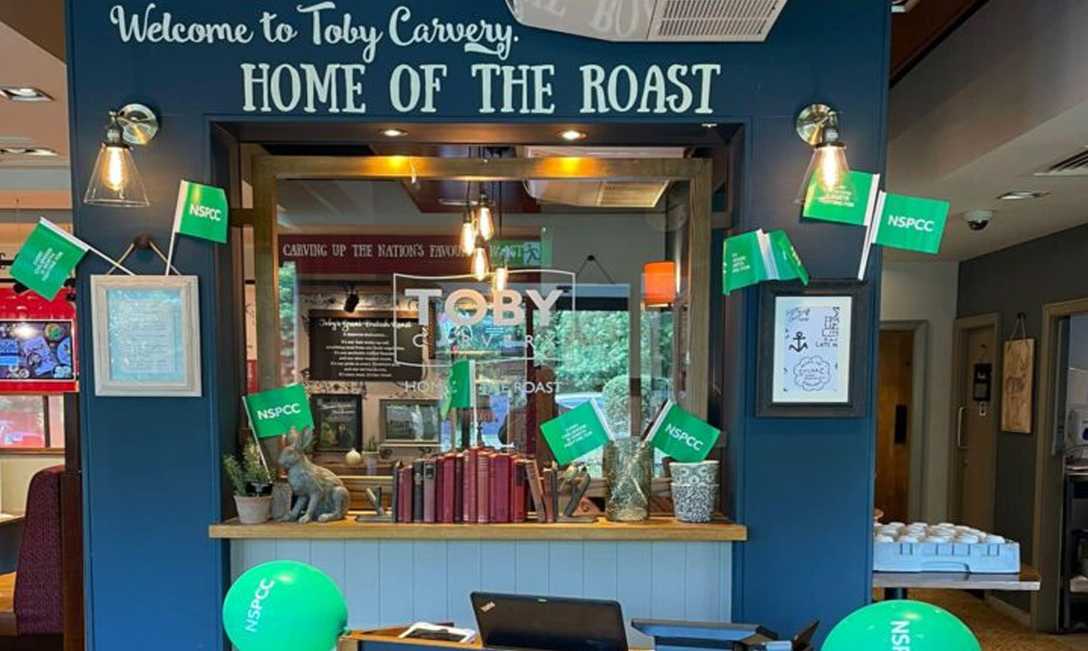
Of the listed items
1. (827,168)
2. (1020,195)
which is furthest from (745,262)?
(1020,195)

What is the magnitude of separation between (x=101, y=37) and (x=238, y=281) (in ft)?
2.79

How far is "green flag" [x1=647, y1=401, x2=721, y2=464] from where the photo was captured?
2.33m

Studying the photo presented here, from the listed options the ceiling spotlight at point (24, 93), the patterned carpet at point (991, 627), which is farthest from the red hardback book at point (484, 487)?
the patterned carpet at point (991, 627)

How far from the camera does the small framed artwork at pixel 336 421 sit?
2.78m

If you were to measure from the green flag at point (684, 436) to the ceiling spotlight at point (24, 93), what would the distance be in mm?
2951

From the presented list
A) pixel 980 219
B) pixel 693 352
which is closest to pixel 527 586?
pixel 693 352

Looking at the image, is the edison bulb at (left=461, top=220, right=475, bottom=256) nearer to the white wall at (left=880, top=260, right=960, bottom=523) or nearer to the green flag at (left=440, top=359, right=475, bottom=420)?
the green flag at (left=440, top=359, right=475, bottom=420)

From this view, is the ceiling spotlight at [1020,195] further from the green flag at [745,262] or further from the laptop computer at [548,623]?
the laptop computer at [548,623]

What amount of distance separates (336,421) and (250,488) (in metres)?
0.54

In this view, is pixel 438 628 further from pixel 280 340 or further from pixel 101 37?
pixel 101 37

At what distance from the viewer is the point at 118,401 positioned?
2.26 metres

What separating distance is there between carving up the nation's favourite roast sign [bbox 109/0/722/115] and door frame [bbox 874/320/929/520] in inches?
168

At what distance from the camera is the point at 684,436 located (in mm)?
2354

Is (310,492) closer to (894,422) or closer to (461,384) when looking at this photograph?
(461,384)
